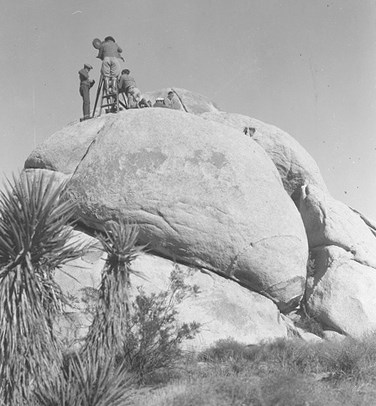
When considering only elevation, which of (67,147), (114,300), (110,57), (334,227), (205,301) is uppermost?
(110,57)

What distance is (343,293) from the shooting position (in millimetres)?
12812

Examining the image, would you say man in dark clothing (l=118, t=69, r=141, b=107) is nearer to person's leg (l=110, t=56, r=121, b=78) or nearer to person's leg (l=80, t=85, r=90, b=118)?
person's leg (l=110, t=56, r=121, b=78)

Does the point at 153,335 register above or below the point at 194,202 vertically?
below

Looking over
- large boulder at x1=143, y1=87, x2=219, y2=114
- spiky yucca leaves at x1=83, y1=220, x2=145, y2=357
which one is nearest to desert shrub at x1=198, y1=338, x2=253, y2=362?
spiky yucca leaves at x1=83, y1=220, x2=145, y2=357

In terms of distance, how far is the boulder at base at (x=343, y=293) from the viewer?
12386 mm

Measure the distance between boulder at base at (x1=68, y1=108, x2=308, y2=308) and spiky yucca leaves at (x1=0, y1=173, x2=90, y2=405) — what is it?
4.68m

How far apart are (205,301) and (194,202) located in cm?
230

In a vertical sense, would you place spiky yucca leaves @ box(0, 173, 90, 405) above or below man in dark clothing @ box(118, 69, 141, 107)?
below

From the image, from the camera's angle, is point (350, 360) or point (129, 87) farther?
point (129, 87)

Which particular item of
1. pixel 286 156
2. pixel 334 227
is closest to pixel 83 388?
pixel 334 227

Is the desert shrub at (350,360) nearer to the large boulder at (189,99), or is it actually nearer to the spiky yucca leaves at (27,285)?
the spiky yucca leaves at (27,285)

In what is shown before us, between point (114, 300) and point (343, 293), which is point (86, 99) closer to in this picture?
point (343, 293)

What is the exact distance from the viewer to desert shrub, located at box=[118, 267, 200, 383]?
8.74 meters

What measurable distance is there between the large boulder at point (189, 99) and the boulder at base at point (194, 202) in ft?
25.9
